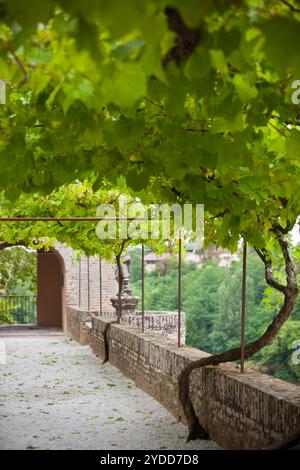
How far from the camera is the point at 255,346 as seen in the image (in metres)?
7.72

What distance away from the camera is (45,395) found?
37.8 ft

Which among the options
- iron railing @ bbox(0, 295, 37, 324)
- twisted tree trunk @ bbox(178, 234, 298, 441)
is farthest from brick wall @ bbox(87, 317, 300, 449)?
iron railing @ bbox(0, 295, 37, 324)

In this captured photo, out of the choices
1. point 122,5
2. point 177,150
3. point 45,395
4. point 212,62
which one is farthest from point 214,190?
point 45,395

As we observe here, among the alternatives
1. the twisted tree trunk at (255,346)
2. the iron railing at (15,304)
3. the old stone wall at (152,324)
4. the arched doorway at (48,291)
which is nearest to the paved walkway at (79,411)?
the twisted tree trunk at (255,346)

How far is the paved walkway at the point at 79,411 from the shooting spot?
312 inches

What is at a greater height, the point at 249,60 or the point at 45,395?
the point at 249,60

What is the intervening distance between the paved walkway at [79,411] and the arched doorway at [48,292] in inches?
465

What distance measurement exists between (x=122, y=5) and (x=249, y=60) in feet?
4.54

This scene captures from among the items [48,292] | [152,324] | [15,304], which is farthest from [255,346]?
[15,304]

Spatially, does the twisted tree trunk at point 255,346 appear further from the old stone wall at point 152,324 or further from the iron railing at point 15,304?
the iron railing at point 15,304

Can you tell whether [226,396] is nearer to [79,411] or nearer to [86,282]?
[79,411]

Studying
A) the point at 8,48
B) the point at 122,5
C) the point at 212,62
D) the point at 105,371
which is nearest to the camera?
the point at 122,5

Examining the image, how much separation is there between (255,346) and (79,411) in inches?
129
